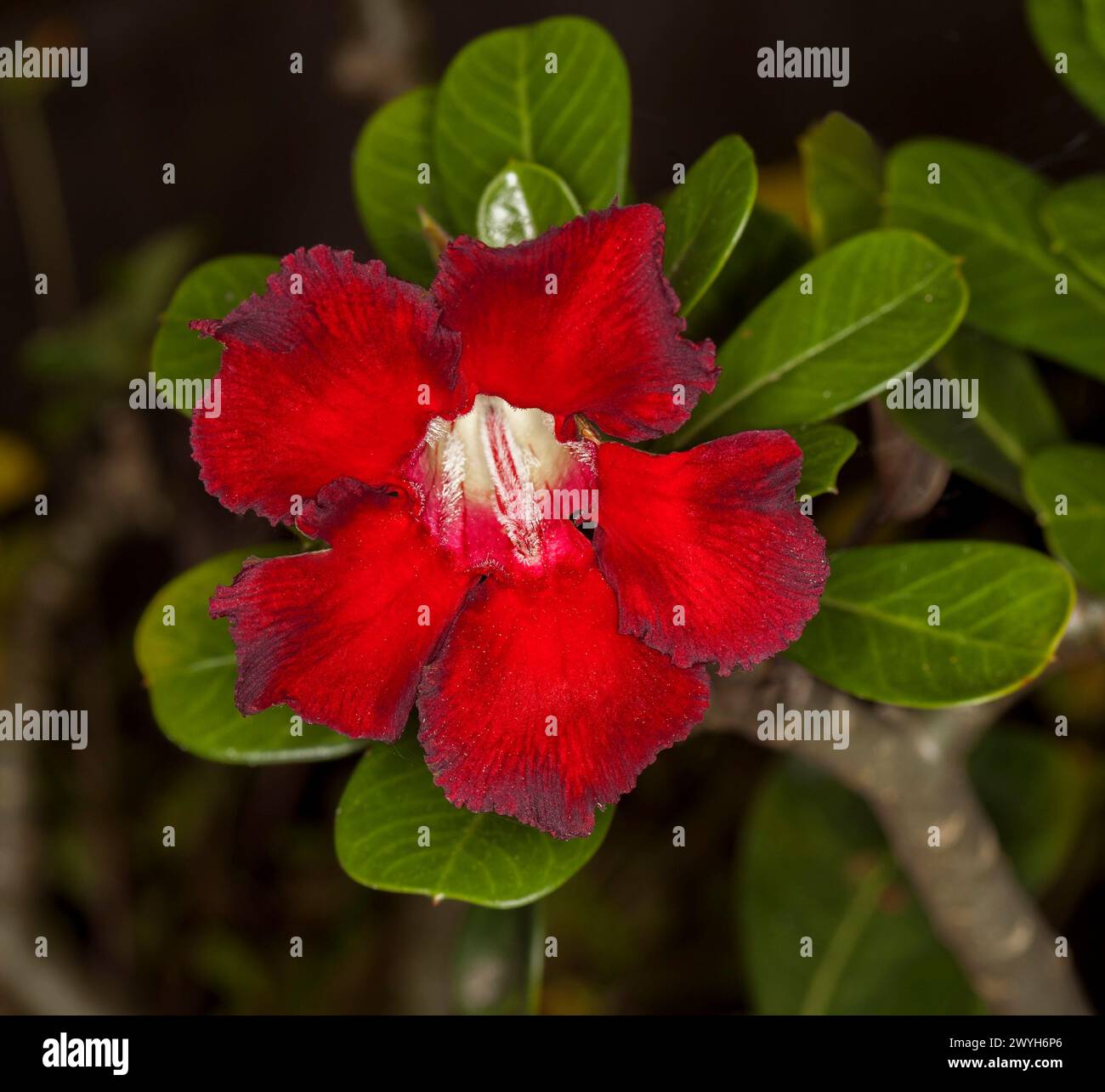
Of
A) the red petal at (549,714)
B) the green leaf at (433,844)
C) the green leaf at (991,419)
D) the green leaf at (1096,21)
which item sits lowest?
the green leaf at (433,844)

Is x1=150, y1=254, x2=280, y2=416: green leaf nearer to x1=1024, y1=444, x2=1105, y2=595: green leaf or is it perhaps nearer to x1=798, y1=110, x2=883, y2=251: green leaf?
x1=798, y1=110, x2=883, y2=251: green leaf

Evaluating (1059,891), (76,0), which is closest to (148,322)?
(76,0)

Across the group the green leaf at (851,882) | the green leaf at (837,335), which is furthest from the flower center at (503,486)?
the green leaf at (851,882)

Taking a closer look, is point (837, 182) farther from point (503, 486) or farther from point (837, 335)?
point (503, 486)

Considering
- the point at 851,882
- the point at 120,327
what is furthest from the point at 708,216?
the point at 120,327

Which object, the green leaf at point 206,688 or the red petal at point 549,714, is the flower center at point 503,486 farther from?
the green leaf at point 206,688

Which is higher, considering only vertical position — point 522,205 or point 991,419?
point 522,205
